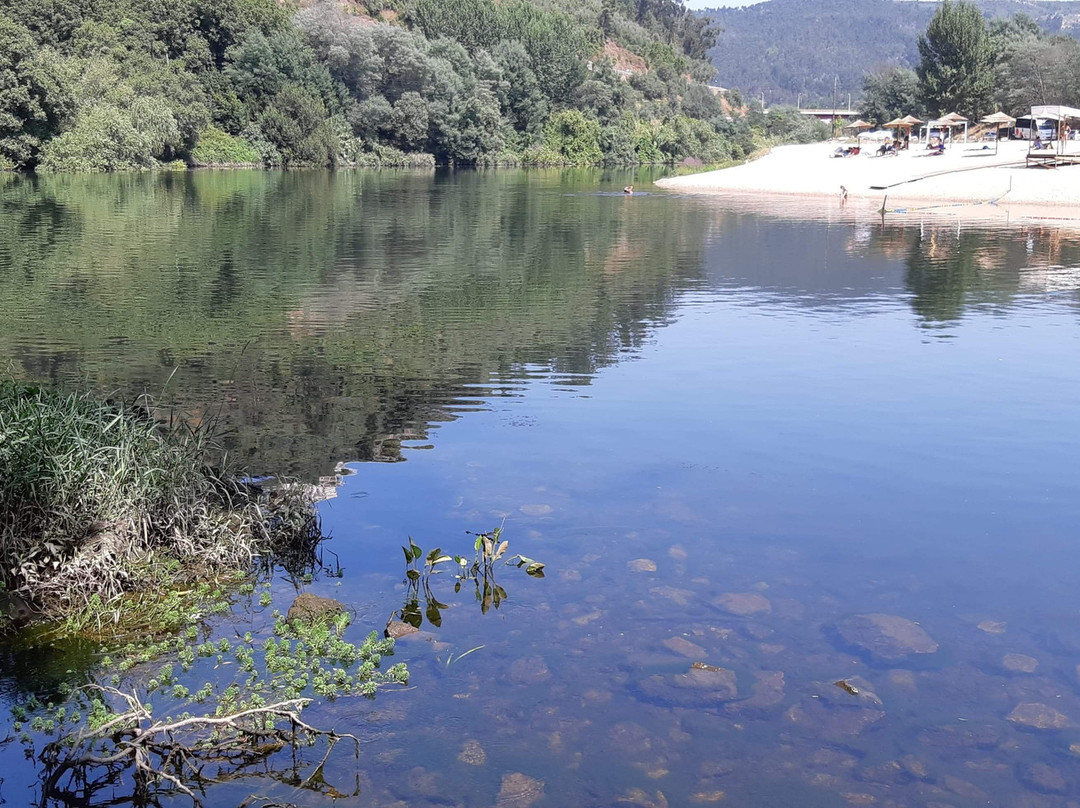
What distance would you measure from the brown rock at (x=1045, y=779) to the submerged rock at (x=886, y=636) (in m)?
1.43

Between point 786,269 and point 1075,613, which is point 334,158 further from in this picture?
point 1075,613

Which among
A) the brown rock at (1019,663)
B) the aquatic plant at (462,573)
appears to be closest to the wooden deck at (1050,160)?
the brown rock at (1019,663)

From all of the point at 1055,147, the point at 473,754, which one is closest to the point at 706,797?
the point at 473,754

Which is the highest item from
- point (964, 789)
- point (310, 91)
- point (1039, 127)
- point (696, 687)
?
point (310, 91)

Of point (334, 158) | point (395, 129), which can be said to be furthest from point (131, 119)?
point (395, 129)

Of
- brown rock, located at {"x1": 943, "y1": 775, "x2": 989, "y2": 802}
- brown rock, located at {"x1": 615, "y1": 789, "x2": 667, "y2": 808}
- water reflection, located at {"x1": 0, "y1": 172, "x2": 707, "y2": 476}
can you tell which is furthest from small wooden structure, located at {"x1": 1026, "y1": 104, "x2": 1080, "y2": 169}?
brown rock, located at {"x1": 615, "y1": 789, "x2": 667, "y2": 808}

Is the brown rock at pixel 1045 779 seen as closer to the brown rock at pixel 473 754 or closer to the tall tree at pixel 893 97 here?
the brown rock at pixel 473 754

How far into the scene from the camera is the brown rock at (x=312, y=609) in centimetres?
813

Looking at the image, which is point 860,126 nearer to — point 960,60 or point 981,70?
point 960,60

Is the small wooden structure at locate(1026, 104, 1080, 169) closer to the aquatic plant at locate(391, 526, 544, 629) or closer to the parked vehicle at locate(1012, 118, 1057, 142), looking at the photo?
the parked vehicle at locate(1012, 118, 1057, 142)

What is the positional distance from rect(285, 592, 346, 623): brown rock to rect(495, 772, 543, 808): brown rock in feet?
7.51

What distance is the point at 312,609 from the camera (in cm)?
820

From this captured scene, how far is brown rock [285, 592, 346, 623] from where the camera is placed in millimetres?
8133

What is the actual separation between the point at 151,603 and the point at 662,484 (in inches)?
213
